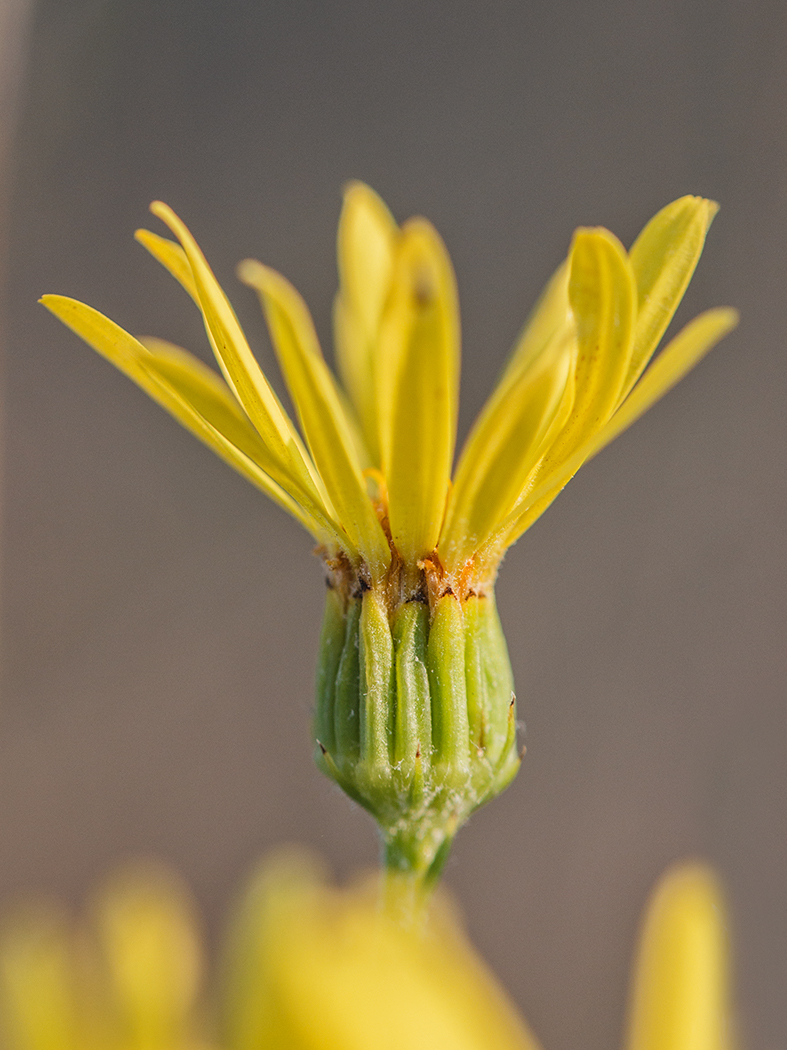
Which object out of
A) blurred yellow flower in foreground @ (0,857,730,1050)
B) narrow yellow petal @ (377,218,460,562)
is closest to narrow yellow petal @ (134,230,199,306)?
narrow yellow petal @ (377,218,460,562)

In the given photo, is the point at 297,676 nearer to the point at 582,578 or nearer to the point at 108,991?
the point at 582,578

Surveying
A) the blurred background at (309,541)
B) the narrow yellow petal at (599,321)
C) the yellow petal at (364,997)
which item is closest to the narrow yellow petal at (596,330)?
the narrow yellow petal at (599,321)

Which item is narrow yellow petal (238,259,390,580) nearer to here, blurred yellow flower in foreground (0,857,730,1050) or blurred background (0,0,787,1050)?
blurred yellow flower in foreground (0,857,730,1050)

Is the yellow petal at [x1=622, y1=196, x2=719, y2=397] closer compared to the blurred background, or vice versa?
the yellow petal at [x1=622, y1=196, x2=719, y2=397]

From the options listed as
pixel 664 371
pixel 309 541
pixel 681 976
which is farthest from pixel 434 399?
pixel 309 541

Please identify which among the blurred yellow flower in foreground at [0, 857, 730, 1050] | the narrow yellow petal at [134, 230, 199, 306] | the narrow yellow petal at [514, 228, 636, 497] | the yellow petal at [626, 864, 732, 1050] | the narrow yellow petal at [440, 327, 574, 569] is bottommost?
the yellow petal at [626, 864, 732, 1050]

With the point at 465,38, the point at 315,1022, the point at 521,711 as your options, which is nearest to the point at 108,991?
the point at 315,1022

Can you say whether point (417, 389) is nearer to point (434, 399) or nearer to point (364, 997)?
point (434, 399)
